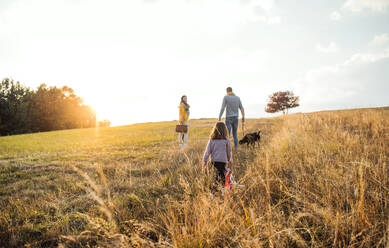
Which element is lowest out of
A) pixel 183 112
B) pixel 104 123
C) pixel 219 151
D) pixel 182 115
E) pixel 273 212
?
pixel 273 212

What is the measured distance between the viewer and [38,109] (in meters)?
48.5

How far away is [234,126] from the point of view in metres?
7.91

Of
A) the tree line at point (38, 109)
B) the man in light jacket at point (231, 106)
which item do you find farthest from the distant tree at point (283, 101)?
the tree line at point (38, 109)

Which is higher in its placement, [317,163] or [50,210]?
[317,163]

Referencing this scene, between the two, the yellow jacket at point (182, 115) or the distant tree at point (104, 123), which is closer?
the yellow jacket at point (182, 115)

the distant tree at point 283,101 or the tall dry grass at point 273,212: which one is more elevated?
the distant tree at point 283,101

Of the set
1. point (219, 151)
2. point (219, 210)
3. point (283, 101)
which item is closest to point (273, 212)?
point (219, 210)

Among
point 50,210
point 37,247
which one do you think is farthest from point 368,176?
point 50,210

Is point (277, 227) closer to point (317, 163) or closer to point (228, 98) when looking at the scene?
point (317, 163)

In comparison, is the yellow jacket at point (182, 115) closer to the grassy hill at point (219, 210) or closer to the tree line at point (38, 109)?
the grassy hill at point (219, 210)

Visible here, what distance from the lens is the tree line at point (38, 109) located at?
142 feet

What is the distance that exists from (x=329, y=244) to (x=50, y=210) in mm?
4377

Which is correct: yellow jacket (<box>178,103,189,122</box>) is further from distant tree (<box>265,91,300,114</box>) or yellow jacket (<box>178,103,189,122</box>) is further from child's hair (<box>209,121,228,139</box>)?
distant tree (<box>265,91,300,114</box>)

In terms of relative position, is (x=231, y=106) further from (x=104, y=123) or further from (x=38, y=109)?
(x=104, y=123)
